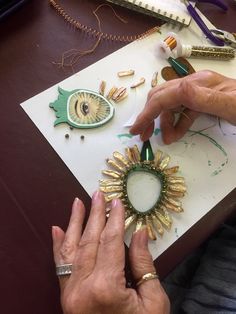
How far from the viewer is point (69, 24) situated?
0.79 meters

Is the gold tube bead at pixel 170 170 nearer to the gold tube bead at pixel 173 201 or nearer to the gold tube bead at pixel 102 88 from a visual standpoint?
the gold tube bead at pixel 173 201

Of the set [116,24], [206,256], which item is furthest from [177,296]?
[116,24]

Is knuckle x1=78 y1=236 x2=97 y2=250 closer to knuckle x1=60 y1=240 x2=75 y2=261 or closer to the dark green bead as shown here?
knuckle x1=60 y1=240 x2=75 y2=261

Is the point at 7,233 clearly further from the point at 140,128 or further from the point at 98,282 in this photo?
the point at 140,128

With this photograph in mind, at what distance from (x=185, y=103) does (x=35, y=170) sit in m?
0.29

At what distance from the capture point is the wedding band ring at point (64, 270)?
544mm

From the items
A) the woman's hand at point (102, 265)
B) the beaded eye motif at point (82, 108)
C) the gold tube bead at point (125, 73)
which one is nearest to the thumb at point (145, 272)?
the woman's hand at point (102, 265)

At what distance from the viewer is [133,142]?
0.69 meters

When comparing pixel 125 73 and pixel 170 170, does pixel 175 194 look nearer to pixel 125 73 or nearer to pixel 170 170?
pixel 170 170

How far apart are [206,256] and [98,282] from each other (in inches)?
12.8

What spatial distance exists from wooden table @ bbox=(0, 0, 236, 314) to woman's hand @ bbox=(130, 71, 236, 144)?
0.50 feet

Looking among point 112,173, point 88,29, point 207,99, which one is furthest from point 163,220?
point 88,29

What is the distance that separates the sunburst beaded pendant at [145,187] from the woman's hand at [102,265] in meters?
0.03

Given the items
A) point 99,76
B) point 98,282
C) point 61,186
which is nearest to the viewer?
point 98,282
